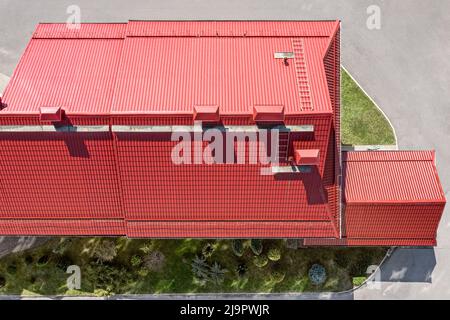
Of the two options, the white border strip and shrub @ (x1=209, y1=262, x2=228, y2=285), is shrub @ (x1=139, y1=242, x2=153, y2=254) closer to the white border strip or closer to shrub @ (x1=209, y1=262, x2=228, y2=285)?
shrub @ (x1=209, y1=262, x2=228, y2=285)

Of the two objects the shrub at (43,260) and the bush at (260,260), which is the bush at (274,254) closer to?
the bush at (260,260)

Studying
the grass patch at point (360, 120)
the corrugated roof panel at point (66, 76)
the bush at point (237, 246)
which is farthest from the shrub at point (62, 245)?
the grass patch at point (360, 120)

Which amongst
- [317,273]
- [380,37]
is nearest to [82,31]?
[380,37]

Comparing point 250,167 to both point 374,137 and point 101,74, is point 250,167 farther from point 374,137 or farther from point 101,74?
point 374,137

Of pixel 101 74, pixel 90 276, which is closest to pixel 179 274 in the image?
pixel 90 276

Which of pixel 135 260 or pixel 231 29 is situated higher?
pixel 231 29

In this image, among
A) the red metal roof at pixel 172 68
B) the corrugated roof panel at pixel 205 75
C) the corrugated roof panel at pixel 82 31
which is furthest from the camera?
the corrugated roof panel at pixel 82 31

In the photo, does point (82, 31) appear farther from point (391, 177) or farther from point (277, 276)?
point (391, 177)
